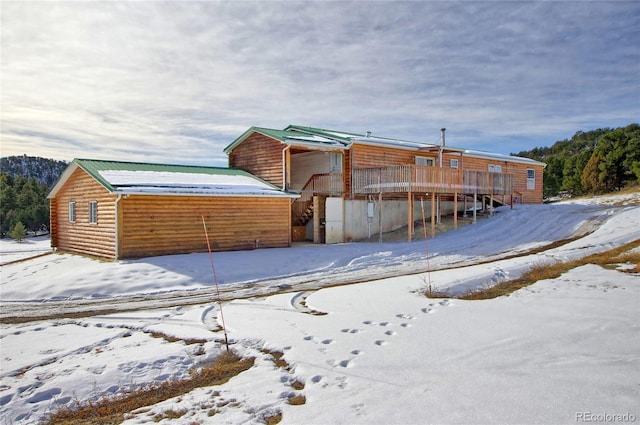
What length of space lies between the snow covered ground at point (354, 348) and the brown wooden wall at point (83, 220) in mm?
3839

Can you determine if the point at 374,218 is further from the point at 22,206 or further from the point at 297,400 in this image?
the point at 22,206

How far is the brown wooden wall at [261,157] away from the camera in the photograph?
75.6 ft

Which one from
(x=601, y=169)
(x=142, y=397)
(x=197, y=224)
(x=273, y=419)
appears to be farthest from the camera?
(x=601, y=169)

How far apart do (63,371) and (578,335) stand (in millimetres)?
6847

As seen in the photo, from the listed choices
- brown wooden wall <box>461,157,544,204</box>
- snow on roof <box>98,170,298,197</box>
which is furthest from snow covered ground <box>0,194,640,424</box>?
brown wooden wall <box>461,157,544,204</box>

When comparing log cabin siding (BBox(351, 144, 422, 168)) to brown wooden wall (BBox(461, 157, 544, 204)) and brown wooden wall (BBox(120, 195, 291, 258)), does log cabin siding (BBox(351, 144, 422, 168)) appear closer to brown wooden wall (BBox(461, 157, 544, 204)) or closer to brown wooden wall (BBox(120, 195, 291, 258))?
brown wooden wall (BBox(120, 195, 291, 258))

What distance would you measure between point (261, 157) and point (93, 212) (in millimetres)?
8544

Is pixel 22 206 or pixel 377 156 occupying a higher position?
pixel 377 156

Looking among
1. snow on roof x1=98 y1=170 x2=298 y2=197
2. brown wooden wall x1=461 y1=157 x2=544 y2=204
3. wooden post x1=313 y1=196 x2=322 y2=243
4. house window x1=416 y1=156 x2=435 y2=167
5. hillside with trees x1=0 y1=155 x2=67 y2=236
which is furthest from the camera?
hillside with trees x1=0 y1=155 x2=67 y2=236

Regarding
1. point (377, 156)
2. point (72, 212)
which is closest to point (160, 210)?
point (72, 212)

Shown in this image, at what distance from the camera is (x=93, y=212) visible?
18.9 metres

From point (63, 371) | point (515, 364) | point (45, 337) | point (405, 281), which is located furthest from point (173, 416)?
point (405, 281)

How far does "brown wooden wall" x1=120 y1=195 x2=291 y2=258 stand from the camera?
16734mm

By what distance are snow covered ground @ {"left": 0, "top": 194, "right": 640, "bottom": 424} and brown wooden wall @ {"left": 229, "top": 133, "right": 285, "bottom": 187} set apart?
33.2ft
